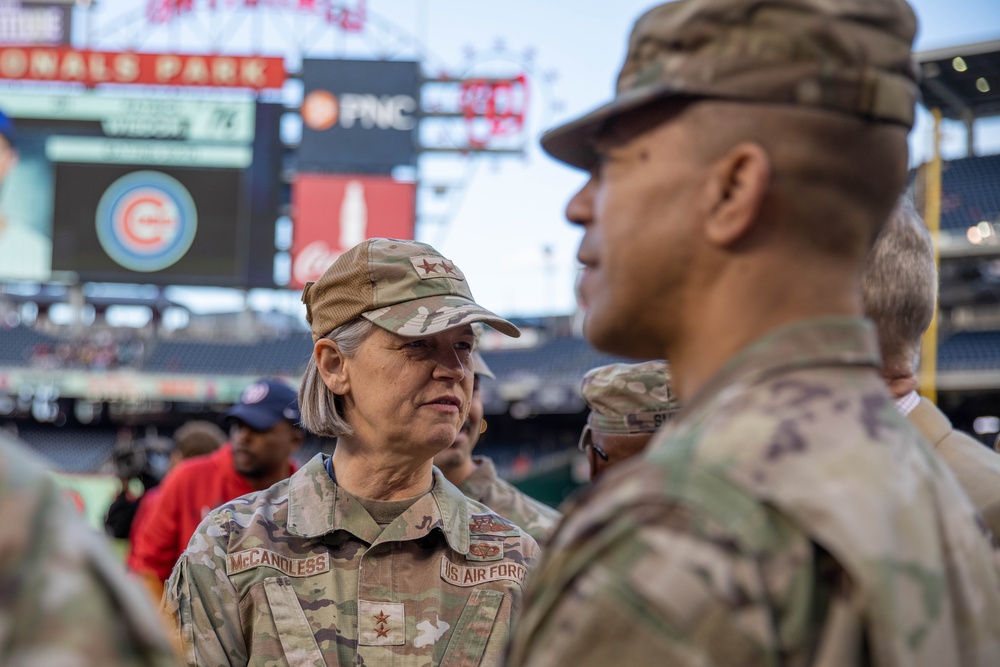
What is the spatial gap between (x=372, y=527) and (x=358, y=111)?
23.5 m

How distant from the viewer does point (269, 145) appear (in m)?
24.5

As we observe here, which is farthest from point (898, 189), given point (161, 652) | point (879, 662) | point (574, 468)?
point (574, 468)

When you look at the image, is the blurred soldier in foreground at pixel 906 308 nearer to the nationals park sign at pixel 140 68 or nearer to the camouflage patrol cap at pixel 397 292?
the camouflage patrol cap at pixel 397 292

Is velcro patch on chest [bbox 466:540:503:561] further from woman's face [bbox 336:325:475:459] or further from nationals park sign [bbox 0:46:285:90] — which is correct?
nationals park sign [bbox 0:46:285:90]

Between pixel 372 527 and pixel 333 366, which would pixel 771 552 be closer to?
pixel 372 527

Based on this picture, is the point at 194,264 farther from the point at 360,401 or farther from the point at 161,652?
the point at 161,652

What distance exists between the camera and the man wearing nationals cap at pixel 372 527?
218 centimetres

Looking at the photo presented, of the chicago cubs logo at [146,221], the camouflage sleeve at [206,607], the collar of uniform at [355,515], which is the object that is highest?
the collar of uniform at [355,515]

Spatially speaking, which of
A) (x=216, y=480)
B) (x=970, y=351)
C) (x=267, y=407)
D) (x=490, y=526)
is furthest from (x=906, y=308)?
(x=970, y=351)

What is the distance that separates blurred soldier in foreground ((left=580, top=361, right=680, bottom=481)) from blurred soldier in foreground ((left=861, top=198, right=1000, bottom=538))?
96cm

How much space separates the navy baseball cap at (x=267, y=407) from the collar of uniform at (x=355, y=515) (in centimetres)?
220

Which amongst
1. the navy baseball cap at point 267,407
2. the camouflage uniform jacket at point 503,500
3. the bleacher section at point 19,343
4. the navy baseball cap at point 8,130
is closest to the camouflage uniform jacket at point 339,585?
the camouflage uniform jacket at point 503,500

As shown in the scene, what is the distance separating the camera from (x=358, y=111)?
24938mm

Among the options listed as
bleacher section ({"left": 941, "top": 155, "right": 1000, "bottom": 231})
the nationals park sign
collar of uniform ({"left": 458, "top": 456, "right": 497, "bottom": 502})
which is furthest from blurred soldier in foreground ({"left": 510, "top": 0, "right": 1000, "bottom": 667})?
bleacher section ({"left": 941, "top": 155, "right": 1000, "bottom": 231})
